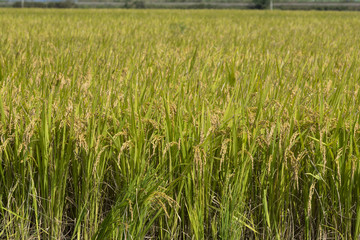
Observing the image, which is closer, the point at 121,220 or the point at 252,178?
the point at 121,220

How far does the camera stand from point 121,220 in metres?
1.39

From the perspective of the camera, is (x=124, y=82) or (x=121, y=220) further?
(x=124, y=82)

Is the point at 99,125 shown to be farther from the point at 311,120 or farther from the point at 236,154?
the point at 311,120

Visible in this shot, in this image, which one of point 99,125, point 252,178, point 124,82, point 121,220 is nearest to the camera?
point 121,220

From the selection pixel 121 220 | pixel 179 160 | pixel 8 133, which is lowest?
pixel 121 220

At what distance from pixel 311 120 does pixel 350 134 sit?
0.16 metres

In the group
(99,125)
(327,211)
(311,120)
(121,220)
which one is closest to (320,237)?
(327,211)

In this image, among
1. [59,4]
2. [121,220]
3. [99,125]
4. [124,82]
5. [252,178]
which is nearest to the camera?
[121,220]

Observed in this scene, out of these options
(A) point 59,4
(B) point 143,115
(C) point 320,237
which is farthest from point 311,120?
(A) point 59,4

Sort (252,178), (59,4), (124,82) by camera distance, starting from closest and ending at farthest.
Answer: (252,178) < (124,82) < (59,4)

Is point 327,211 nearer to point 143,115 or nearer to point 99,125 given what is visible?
point 143,115

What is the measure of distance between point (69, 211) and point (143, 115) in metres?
0.51

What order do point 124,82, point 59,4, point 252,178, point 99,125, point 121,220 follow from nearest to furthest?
point 121,220
point 99,125
point 252,178
point 124,82
point 59,4

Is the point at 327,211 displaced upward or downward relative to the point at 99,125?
downward
